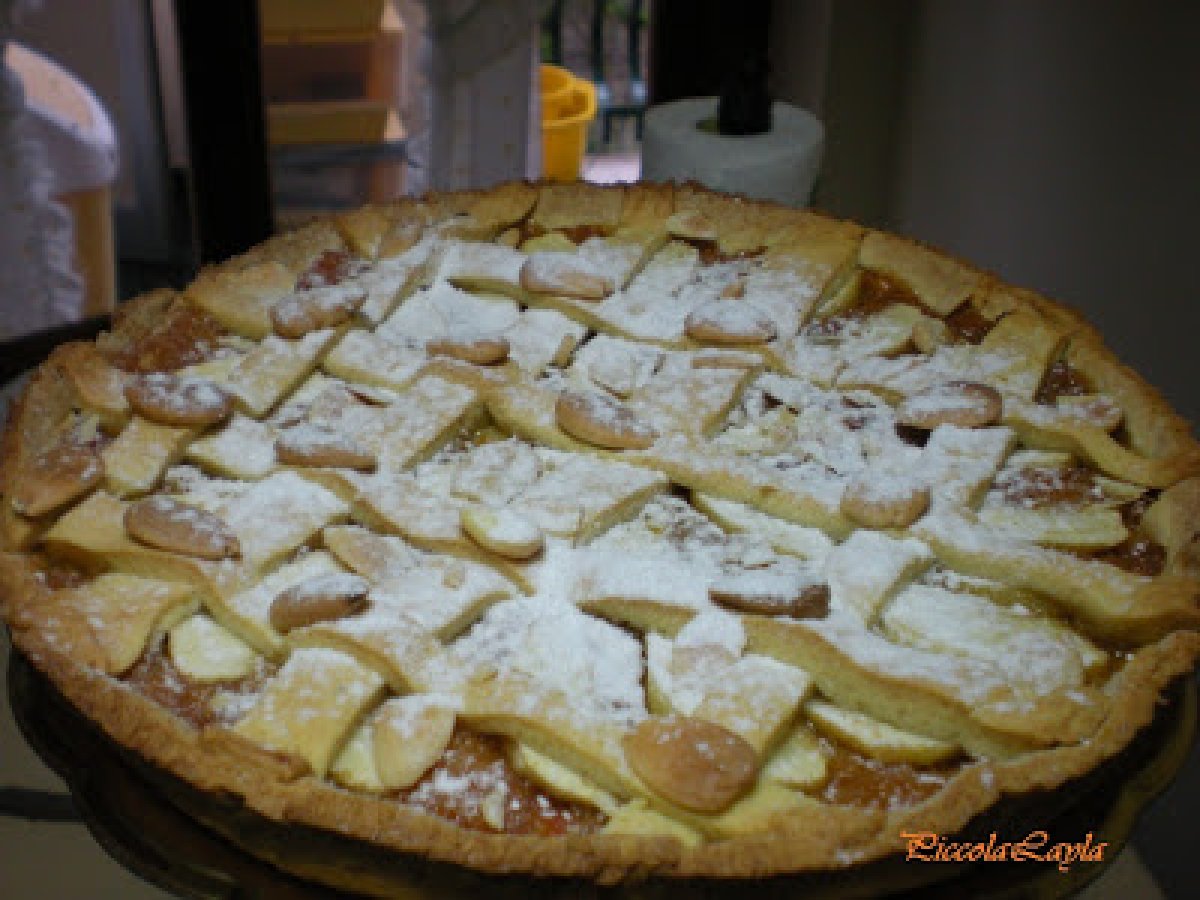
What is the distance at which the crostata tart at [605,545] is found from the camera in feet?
3.20

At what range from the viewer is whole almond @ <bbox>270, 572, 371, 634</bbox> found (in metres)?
1.07

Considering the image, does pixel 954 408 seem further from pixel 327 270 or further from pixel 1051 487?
pixel 327 270

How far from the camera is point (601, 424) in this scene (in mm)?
1303

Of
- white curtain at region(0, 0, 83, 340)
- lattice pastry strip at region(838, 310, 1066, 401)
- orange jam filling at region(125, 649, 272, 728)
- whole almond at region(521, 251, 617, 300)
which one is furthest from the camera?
white curtain at region(0, 0, 83, 340)

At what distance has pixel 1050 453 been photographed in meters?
1.35

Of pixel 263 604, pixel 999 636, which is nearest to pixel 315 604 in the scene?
pixel 263 604

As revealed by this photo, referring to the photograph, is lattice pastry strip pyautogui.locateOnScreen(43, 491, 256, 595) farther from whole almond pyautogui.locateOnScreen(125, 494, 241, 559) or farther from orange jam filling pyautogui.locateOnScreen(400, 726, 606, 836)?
orange jam filling pyautogui.locateOnScreen(400, 726, 606, 836)

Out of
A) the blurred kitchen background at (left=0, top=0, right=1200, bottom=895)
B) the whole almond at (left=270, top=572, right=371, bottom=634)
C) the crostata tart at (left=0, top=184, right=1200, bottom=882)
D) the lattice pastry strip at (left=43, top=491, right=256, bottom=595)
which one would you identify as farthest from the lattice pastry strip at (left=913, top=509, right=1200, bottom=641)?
the blurred kitchen background at (left=0, top=0, right=1200, bottom=895)

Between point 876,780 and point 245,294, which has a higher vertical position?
point 245,294

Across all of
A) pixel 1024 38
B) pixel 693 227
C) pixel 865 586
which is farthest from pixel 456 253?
pixel 1024 38

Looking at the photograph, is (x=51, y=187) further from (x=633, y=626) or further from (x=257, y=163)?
(x=633, y=626)

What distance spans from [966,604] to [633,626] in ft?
0.93

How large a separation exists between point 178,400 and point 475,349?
1.01 ft

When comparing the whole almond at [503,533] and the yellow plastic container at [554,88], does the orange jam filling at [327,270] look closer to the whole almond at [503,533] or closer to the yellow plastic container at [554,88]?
the whole almond at [503,533]
